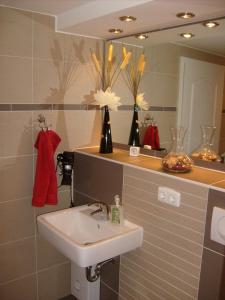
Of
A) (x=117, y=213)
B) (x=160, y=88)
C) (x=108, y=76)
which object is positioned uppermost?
(x=108, y=76)

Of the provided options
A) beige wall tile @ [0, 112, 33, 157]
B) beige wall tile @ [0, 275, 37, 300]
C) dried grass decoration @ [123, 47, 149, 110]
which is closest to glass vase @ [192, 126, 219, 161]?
dried grass decoration @ [123, 47, 149, 110]

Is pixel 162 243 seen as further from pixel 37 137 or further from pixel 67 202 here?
pixel 37 137

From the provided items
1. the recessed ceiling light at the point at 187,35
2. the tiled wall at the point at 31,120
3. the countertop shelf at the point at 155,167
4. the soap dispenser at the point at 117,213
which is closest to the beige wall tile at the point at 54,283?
the tiled wall at the point at 31,120

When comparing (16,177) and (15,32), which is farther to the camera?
(16,177)

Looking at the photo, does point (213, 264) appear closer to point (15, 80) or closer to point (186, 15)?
point (186, 15)

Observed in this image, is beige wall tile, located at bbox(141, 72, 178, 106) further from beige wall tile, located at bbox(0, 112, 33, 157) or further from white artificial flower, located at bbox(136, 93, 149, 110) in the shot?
beige wall tile, located at bbox(0, 112, 33, 157)

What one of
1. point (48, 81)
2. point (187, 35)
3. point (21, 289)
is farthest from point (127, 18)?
point (21, 289)

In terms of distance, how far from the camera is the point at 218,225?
1385 millimetres

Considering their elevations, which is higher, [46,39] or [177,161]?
[46,39]

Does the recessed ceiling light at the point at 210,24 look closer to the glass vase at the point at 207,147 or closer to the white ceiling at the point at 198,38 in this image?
the white ceiling at the point at 198,38

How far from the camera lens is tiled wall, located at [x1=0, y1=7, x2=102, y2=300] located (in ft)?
6.51

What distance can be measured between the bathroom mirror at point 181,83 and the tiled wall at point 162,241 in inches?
15.2

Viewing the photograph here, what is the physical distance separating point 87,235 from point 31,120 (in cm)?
91

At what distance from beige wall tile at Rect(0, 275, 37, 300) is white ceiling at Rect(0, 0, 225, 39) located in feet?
6.32
